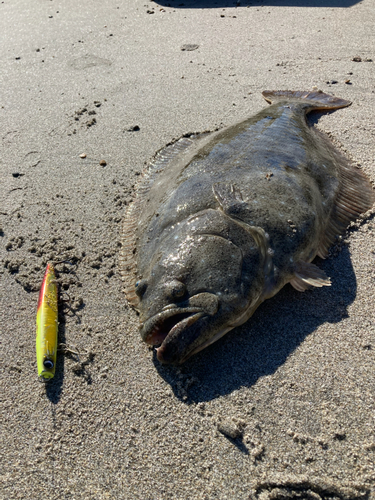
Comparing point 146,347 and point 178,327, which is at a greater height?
point 178,327

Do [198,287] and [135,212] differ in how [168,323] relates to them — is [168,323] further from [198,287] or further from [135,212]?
[135,212]

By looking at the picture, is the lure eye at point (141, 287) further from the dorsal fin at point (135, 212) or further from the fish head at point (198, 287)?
the dorsal fin at point (135, 212)

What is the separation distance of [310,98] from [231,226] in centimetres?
300

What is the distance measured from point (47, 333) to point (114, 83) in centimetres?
434

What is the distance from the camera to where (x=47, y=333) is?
Result: 2.58 m

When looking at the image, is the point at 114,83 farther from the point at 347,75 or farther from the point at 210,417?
the point at 210,417

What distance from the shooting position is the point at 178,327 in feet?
7.46

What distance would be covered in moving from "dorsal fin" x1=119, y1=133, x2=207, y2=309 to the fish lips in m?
0.39

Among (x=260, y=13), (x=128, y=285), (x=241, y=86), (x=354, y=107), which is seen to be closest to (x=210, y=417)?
(x=128, y=285)

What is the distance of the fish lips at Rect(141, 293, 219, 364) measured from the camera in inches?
88.9

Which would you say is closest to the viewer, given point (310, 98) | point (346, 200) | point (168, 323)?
point (168, 323)

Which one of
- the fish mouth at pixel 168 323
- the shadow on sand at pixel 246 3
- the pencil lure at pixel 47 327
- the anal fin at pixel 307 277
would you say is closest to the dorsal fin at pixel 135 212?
the fish mouth at pixel 168 323

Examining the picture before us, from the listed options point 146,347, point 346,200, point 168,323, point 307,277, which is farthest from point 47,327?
point 346,200

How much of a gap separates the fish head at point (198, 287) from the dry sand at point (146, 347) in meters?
0.23
